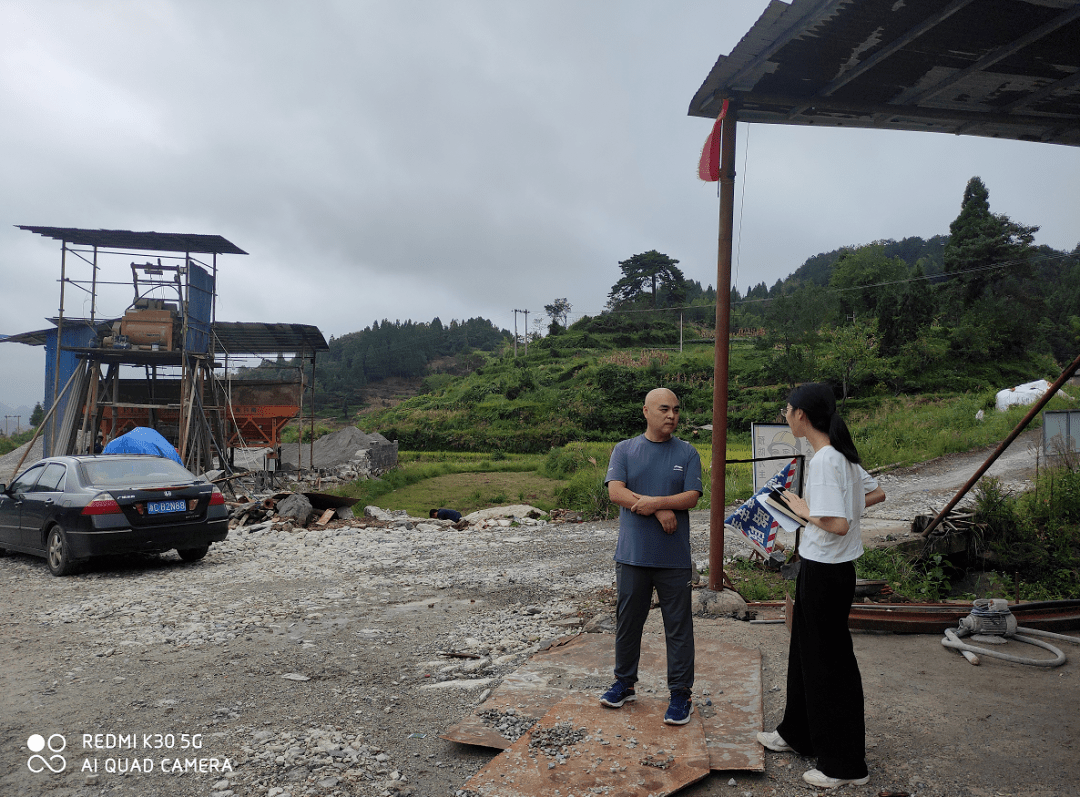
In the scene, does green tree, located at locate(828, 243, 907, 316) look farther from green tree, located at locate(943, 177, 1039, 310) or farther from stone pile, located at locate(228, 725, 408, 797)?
stone pile, located at locate(228, 725, 408, 797)

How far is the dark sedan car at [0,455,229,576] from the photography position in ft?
24.9

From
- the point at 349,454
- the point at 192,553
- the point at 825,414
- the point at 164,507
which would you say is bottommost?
the point at 192,553

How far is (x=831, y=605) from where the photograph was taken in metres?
2.87

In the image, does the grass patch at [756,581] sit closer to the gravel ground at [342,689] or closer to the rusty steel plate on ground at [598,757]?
the gravel ground at [342,689]

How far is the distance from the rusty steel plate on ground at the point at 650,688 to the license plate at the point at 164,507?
5481mm

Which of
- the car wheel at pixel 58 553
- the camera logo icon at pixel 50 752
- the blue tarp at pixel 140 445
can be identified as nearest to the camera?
the camera logo icon at pixel 50 752

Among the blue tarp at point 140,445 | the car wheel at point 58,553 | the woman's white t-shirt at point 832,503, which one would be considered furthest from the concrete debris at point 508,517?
the woman's white t-shirt at point 832,503

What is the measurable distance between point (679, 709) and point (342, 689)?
213 cm

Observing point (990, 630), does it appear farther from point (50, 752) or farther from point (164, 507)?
point (164, 507)

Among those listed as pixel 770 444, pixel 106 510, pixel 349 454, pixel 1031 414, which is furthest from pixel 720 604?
pixel 349 454

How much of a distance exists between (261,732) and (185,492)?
5.44m

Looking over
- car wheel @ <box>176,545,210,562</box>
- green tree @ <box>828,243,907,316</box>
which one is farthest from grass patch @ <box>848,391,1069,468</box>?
green tree @ <box>828,243,907,316</box>

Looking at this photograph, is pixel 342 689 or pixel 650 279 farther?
pixel 650 279

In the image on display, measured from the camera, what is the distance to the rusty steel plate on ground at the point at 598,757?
2.81 metres
